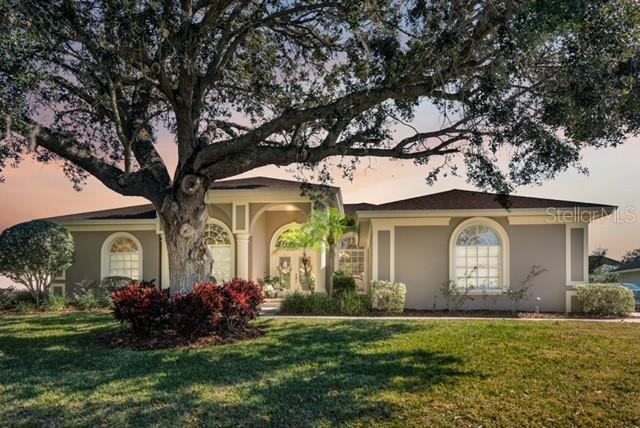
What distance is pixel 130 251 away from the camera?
62.7ft

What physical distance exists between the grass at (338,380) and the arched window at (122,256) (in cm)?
755

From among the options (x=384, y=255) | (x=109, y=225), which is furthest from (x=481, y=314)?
(x=109, y=225)

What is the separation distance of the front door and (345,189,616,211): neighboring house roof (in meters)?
5.55

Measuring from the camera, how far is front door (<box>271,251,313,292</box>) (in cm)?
2120

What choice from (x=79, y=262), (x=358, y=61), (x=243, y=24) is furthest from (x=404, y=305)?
(x=79, y=262)

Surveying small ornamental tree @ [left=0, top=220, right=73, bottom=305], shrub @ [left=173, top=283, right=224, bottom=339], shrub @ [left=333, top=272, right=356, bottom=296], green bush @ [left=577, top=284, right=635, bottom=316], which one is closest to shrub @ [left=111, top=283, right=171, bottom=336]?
shrub @ [left=173, top=283, right=224, bottom=339]

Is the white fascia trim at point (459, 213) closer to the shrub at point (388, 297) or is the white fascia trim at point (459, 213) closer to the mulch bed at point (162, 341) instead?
the shrub at point (388, 297)

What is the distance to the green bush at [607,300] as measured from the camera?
48.3 ft

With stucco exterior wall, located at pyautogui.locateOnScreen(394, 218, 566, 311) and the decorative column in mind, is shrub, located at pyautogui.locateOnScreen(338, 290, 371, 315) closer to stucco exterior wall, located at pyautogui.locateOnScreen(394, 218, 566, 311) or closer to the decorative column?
stucco exterior wall, located at pyautogui.locateOnScreen(394, 218, 566, 311)

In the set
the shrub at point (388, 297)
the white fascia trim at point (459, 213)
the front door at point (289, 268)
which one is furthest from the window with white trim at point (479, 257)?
the front door at point (289, 268)

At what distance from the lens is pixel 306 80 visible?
13.1m

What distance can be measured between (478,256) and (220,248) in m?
9.48

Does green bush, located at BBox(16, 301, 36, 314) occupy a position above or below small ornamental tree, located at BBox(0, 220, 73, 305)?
below

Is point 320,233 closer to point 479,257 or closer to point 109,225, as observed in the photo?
point 479,257
